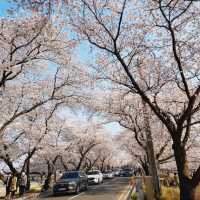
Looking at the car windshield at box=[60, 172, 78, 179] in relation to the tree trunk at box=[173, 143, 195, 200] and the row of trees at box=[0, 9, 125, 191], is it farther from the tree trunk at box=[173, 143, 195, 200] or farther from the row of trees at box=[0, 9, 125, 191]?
the tree trunk at box=[173, 143, 195, 200]

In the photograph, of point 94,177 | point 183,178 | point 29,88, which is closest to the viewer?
point 183,178

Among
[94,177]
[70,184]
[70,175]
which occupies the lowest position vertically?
[70,184]

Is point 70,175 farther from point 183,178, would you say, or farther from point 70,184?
point 183,178

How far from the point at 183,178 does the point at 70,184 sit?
16.0 meters

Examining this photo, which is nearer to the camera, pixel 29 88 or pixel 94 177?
pixel 29 88

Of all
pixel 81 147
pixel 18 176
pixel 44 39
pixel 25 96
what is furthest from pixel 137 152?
pixel 44 39

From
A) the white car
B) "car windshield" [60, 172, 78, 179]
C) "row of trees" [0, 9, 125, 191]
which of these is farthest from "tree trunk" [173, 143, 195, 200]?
the white car

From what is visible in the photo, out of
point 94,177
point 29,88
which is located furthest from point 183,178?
point 94,177

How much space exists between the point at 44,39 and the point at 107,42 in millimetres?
4463

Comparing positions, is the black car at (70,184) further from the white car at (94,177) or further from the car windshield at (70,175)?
the white car at (94,177)

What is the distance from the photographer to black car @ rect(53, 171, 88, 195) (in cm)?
2712

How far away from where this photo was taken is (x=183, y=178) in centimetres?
1278

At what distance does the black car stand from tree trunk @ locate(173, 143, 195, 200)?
15638 mm

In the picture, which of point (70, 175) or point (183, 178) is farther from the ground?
point (70, 175)
